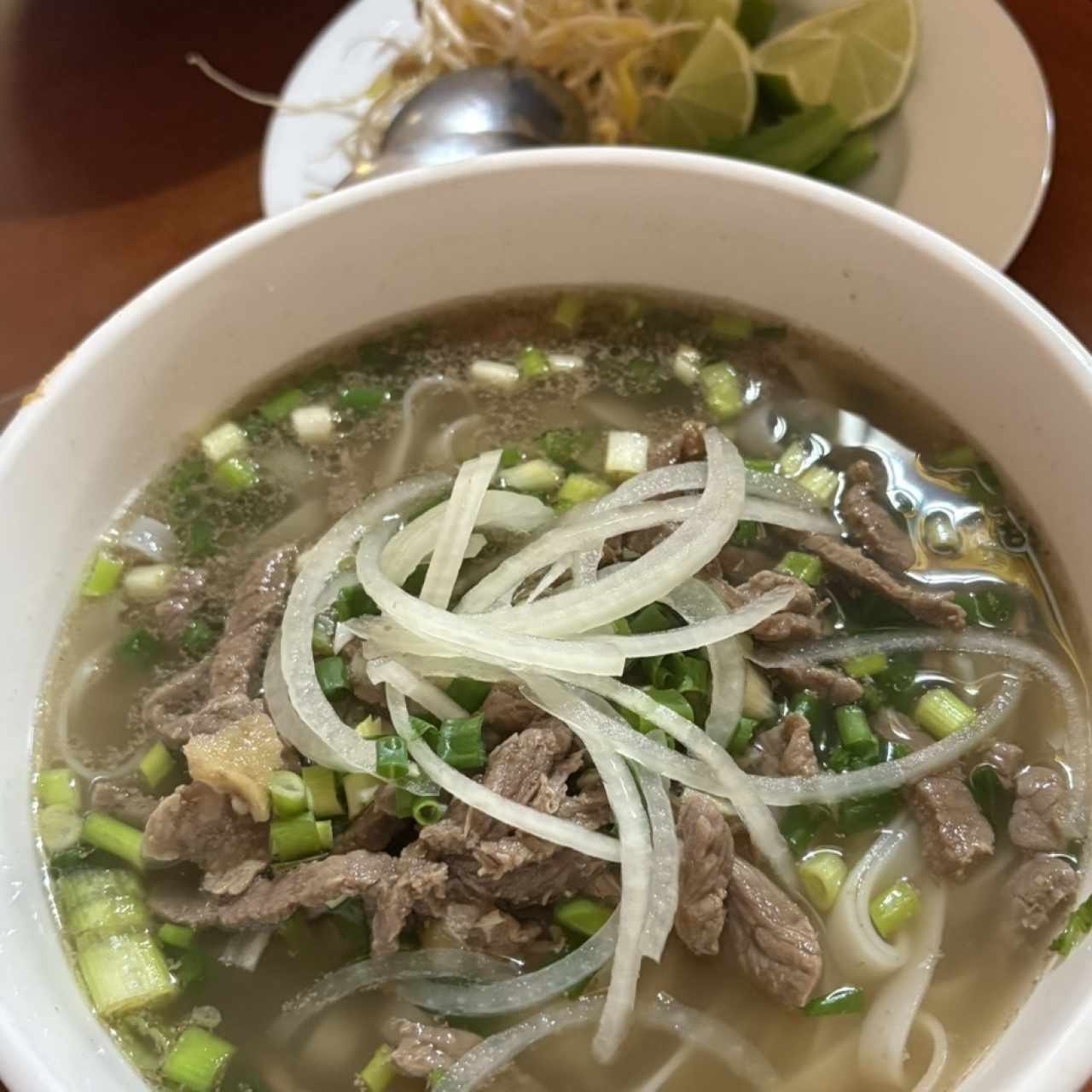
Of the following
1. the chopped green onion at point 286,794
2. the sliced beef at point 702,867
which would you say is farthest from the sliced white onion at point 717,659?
the chopped green onion at point 286,794

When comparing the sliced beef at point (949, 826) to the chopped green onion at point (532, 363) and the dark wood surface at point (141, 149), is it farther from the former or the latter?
the dark wood surface at point (141, 149)

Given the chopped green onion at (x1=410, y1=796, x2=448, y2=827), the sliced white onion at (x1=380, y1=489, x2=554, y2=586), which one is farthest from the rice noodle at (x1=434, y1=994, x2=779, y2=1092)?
the sliced white onion at (x1=380, y1=489, x2=554, y2=586)

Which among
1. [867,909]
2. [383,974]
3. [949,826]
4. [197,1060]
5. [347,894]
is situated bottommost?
[197,1060]

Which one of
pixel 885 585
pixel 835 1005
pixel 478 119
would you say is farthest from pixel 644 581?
pixel 478 119

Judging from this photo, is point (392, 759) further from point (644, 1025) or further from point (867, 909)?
point (867, 909)

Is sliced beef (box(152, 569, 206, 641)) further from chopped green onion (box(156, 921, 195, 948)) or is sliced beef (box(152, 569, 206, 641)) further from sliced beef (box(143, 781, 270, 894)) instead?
chopped green onion (box(156, 921, 195, 948))

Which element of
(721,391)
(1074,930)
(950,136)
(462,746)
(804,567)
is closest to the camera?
(1074,930)

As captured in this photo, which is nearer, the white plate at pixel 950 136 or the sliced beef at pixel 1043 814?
the sliced beef at pixel 1043 814
